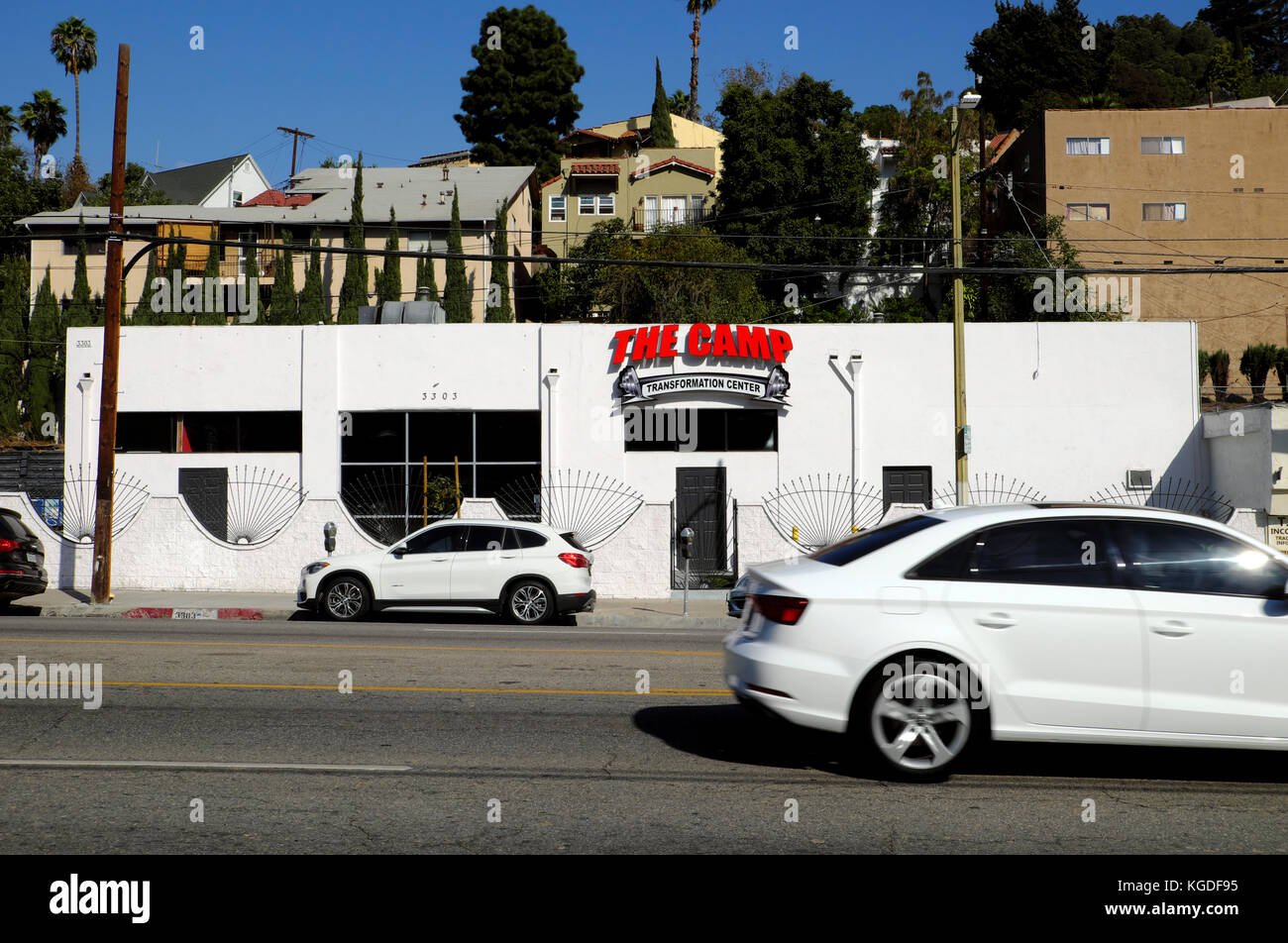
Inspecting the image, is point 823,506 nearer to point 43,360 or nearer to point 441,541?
point 441,541

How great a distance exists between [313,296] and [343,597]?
3248cm

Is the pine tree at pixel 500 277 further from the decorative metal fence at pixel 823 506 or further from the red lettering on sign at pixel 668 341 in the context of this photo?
the decorative metal fence at pixel 823 506

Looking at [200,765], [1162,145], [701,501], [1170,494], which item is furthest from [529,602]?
[1162,145]

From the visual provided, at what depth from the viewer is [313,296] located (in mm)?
46750

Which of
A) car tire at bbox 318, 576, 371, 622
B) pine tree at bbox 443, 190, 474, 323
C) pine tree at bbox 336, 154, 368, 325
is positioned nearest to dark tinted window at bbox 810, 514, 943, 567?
car tire at bbox 318, 576, 371, 622

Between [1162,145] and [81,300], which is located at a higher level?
[1162,145]

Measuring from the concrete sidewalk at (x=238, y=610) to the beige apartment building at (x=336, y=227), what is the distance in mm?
28283

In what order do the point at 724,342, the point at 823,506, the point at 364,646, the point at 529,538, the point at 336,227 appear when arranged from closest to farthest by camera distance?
the point at 364,646
the point at 529,538
the point at 823,506
the point at 724,342
the point at 336,227

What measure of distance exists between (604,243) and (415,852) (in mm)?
46387

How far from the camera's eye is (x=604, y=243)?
50.2 meters

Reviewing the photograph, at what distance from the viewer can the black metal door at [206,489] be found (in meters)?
24.2

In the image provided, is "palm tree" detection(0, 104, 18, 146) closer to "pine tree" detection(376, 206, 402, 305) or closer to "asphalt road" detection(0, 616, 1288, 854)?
"pine tree" detection(376, 206, 402, 305)

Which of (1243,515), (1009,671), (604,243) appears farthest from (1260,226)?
(1009,671)

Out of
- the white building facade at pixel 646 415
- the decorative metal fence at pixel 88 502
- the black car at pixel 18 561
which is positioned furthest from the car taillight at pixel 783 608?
the decorative metal fence at pixel 88 502
